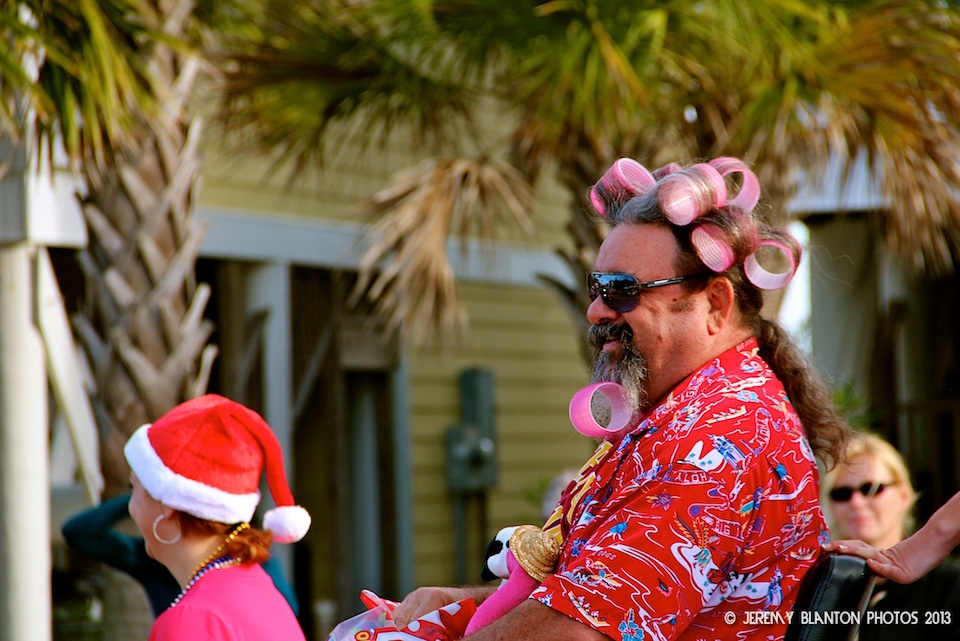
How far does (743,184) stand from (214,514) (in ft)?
5.17

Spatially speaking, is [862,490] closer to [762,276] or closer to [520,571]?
[762,276]

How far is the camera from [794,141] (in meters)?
6.93

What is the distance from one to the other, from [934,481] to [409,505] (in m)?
4.13

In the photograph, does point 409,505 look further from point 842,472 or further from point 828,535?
point 828,535

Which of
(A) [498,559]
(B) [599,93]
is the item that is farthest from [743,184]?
(B) [599,93]

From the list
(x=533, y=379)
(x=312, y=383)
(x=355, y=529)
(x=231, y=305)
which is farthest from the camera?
(x=533, y=379)

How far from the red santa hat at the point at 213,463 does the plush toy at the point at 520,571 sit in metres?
1.15

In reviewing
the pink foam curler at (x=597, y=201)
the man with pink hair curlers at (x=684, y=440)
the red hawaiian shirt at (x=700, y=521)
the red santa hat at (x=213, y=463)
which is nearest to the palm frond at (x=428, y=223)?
the red santa hat at (x=213, y=463)

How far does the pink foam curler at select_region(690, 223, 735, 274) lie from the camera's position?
7.53 ft

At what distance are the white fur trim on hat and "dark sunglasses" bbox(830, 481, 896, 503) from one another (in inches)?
77.0

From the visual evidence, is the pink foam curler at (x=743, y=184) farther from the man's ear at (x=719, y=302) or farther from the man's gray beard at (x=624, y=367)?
the man's gray beard at (x=624, y=367)

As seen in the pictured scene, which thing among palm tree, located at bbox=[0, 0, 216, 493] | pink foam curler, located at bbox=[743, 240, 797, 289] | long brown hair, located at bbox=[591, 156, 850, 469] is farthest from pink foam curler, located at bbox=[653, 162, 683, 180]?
palm tree, located at bbox=[0, 0, 216, 493]

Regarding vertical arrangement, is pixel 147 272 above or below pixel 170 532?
above

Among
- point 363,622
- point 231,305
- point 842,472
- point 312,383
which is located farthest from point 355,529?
point 363,622
